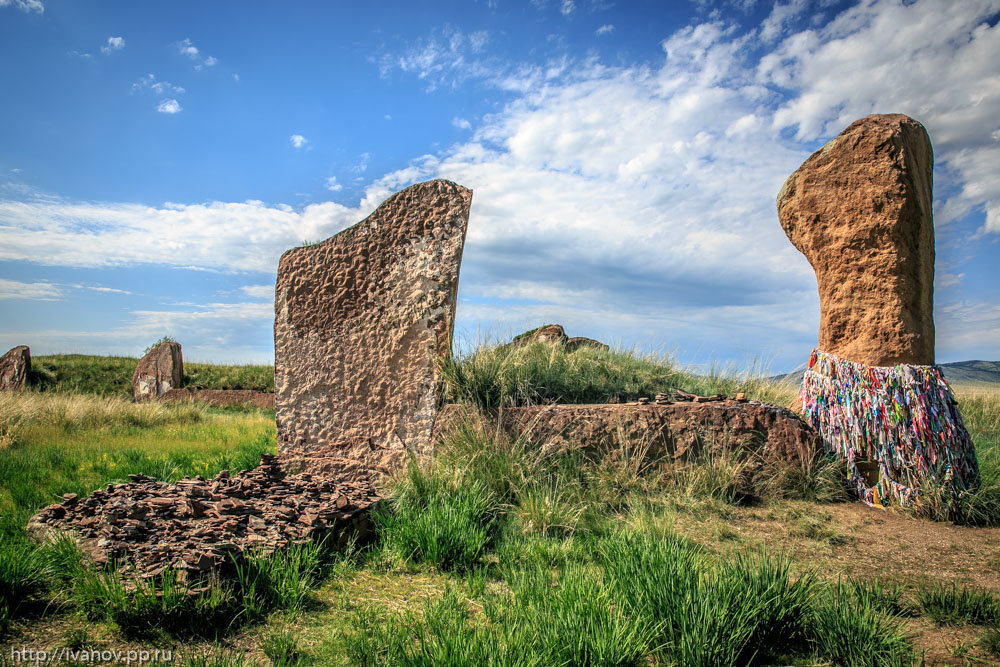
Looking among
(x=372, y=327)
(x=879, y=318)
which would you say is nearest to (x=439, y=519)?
(x=372, y=327)

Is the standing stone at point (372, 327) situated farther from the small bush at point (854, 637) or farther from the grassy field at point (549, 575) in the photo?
the small bush at point (854, 637)

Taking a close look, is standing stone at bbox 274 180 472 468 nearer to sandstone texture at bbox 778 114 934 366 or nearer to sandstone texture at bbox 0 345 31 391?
sandstone texture at bbox 778 114 934 366

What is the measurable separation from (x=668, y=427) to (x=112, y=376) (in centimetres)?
1624

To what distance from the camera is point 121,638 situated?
8.02 ft

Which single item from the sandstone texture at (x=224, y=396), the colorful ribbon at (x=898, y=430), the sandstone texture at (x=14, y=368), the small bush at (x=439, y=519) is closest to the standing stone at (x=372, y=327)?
the small bush at (x=439, y=519)

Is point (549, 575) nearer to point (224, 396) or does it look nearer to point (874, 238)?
point (874, 238)

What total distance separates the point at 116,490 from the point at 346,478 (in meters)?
1.58

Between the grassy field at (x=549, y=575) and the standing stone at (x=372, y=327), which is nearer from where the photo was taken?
the grassy field at (x=549, y=575)

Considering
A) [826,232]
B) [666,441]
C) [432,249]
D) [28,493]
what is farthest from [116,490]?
[826,232]

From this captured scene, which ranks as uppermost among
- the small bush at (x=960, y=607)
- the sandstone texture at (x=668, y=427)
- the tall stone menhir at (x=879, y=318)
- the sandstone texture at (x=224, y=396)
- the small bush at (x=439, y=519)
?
the tall stone menhir at (x=879, y=318)

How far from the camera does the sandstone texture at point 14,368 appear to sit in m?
13.6

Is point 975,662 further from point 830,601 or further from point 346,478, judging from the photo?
point 346,478

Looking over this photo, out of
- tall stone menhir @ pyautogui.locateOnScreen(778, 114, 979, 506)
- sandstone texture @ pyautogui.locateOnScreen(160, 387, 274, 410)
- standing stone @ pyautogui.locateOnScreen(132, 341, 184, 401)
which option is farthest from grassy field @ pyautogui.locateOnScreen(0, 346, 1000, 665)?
standing stone @ pyautogui.locateOnScreen(132, 341, 184, 401)

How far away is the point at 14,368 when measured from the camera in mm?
13727
